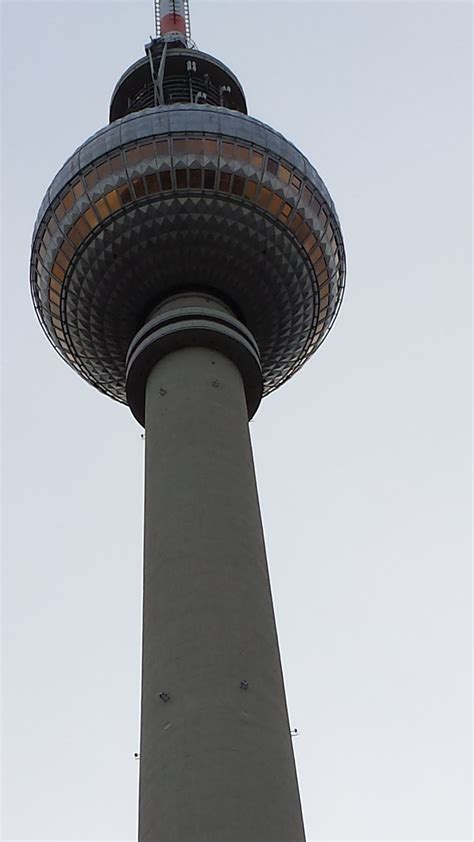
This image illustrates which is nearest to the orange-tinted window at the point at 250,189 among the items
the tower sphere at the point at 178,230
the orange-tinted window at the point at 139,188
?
the tower sphere at the point at 178,230

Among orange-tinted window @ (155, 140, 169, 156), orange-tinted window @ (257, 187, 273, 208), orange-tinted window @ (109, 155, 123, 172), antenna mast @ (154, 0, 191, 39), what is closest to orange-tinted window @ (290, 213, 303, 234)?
orange-tinted window @ (257, 187, 273, 208)

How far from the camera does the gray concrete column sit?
2208 centimetres

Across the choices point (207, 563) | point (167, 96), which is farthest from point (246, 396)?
point (167, 96)

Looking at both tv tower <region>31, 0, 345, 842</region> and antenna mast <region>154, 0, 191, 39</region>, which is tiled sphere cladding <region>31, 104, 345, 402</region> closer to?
tv tower <region>31, 0, 345, 842</region>

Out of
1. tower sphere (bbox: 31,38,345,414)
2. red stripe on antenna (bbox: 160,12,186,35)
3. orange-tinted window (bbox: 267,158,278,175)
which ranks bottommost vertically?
tower sphere (bbox: 31,38,345,414)

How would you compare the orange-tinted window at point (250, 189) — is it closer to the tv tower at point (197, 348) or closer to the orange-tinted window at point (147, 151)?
the tv tower at point (197, 348)

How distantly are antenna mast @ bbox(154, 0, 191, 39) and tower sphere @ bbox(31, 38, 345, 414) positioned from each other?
17712 millimetres

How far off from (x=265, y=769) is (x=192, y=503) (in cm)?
800

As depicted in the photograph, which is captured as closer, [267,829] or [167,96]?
[267,829]

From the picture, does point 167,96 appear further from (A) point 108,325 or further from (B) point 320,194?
(A) point 108,325

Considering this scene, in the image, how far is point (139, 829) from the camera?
75.5ft

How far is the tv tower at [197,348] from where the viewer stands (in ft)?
75.2

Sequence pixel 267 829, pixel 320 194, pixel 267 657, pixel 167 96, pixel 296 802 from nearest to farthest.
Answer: pixel 267 829
pixel 296 802
pixel 267 657
pixel 320 194
pixel 167 96

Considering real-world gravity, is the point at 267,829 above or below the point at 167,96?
below
